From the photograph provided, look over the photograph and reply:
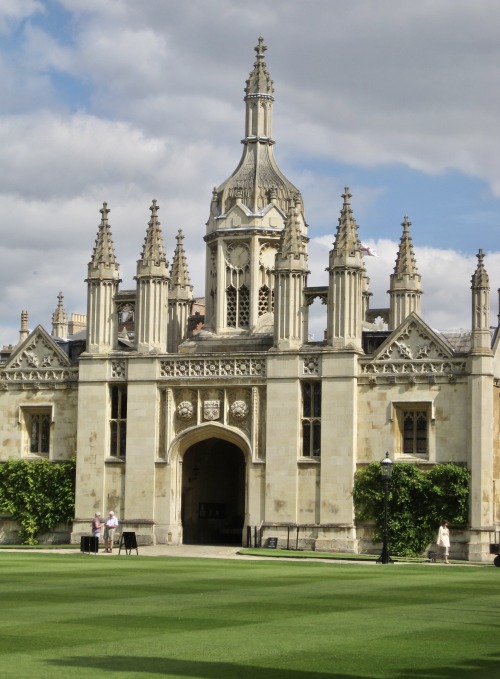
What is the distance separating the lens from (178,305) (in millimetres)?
63938

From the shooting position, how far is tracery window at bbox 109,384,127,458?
191 ft

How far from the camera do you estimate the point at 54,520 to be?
194 feet

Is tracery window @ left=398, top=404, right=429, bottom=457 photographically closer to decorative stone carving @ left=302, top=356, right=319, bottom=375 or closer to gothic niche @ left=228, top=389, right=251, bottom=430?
decorative stone carving @ left=302, top=356, right=319, bottom=375

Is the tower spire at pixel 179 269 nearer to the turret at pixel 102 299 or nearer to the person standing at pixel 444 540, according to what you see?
the turret at pixel 102 299

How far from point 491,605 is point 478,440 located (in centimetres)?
2820

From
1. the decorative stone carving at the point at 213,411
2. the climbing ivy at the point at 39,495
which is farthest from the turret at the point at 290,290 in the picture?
the climbing ivy at the point at 39,495

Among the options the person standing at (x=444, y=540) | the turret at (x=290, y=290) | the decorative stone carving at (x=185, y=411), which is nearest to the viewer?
the person standing at (x=444, y=540)

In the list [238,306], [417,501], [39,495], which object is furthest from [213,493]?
[417,501]

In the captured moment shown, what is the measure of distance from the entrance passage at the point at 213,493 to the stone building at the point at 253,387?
0.09 metres

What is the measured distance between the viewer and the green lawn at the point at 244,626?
1625cm

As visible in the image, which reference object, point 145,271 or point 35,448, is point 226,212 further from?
point 35,448

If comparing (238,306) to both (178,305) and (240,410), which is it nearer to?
(178,305)

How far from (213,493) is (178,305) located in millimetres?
8670

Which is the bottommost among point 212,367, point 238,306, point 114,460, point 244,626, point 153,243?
point 244,626
